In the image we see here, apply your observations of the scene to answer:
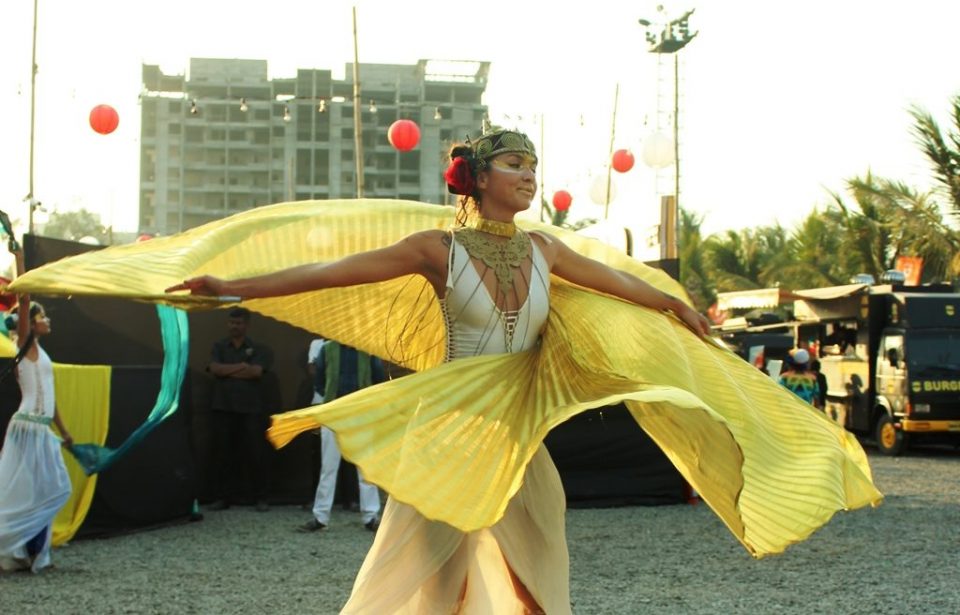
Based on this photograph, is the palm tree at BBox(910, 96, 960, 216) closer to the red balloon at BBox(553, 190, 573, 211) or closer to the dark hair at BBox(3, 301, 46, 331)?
the red balloon at BBox(553, 190, 573, 211)

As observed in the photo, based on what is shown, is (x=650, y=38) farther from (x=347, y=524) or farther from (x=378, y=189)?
(x=378, y=189)

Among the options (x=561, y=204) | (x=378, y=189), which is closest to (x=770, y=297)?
(x=561, y=204)

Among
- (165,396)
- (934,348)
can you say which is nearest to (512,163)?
(165,396)

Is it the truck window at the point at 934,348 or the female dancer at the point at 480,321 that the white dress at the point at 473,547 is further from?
the truck window at the point at 934,348

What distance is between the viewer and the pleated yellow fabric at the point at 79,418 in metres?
9.05

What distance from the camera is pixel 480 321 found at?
12.8ft

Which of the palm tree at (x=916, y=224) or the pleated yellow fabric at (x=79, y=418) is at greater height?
the palm tree at (x=916, y=224)

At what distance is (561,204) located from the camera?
21.3 metres

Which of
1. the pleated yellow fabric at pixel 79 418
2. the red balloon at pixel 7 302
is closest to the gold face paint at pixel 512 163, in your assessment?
the red balloon at pixel 7 302

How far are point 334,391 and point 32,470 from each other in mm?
2778

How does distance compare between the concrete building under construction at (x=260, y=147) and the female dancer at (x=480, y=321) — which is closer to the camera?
the female dancer at (x=480, y=321)

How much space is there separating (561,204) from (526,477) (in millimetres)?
17615

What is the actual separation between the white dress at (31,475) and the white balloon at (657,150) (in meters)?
10.2

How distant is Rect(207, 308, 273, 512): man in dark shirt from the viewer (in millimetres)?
11195
